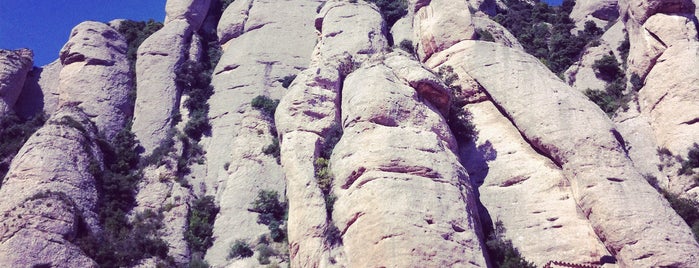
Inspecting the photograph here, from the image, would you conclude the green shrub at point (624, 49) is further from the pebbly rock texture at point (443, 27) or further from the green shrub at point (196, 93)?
the green shrub at point (196, 93)

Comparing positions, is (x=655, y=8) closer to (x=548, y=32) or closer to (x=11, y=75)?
(x=548, y=32)

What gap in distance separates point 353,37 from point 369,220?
18.5 meters

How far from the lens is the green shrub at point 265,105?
34312mm

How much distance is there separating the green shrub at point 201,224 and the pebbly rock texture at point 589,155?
43.7 feet

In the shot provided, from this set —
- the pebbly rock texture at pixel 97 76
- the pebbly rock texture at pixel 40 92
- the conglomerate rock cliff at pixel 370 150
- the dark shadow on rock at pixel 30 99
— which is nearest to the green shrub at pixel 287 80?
the conglomerate rock cliff at pixel 370 150

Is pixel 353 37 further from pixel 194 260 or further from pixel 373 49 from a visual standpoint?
pixel 194 260

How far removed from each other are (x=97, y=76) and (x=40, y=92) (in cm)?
409

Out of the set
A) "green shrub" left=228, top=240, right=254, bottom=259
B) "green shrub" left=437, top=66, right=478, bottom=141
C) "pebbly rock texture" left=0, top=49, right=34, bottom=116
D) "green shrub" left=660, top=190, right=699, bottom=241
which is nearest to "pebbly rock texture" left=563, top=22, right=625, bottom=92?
"green shrub" left=437, top=66, right=478, bottom=141

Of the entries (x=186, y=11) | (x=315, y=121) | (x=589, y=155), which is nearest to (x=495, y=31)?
(x=589, y=155)

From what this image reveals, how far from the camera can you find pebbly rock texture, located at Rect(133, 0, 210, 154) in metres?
35.0

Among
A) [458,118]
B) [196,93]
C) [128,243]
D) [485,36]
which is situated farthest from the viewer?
[196,93]

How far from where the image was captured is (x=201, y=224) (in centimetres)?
2794

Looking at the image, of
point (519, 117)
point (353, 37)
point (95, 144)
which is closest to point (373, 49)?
point (353, 37)

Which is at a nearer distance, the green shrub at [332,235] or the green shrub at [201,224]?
the green shrub at [332,235]
